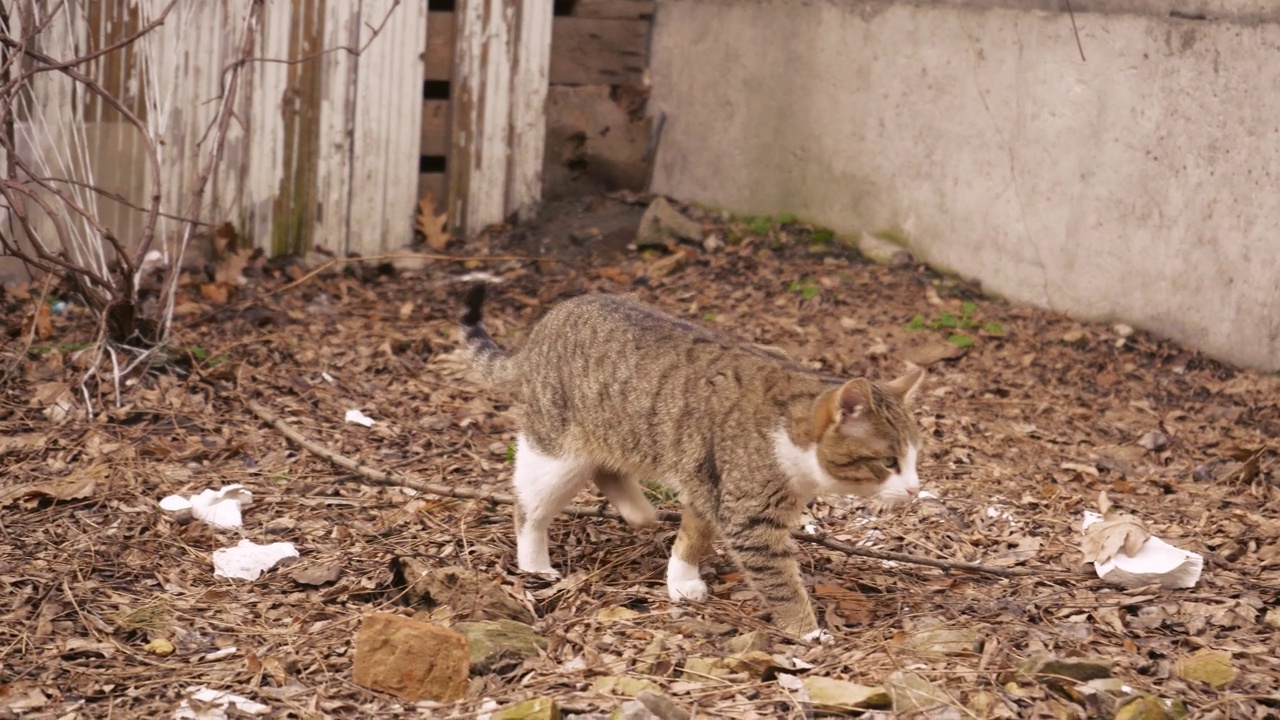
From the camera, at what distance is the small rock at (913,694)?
4.03 metres

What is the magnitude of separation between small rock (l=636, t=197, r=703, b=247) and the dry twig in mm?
4013

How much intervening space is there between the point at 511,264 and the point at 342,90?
173cm

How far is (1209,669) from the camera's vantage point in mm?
4332

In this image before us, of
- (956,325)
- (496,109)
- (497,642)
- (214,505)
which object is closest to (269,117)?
(496,109)

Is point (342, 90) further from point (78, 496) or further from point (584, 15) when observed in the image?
point (78, 496)

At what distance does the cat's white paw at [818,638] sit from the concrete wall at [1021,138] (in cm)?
417

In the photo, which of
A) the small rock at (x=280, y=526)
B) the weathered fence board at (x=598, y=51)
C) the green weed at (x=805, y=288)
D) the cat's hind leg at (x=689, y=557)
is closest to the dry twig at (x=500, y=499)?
the small rock at (x=280, y=526)

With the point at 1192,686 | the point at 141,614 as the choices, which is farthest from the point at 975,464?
the point at 141,614

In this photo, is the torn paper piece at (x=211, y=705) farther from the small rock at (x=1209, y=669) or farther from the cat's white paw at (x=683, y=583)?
the small rock at (x=1209, y=669)

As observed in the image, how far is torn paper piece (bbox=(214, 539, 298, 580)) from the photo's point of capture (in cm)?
512

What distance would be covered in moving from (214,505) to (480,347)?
128 cm

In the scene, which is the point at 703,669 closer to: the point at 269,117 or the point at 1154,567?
the point at 1154,567

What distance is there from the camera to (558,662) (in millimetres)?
4465

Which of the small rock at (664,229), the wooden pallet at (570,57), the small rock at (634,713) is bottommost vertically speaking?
the small rock at (634,713)
